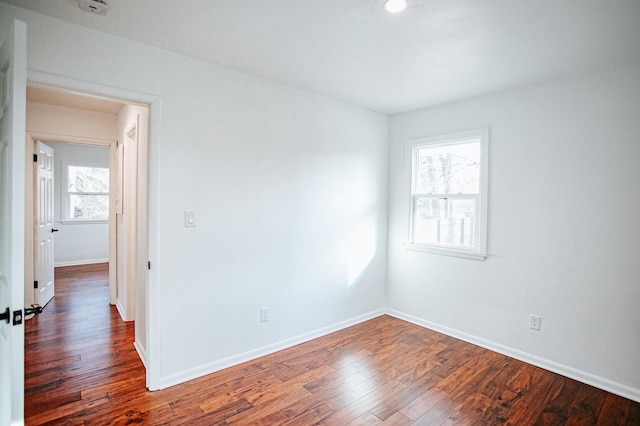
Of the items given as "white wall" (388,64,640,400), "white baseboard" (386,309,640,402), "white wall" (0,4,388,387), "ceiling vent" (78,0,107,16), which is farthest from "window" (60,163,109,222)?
"white wall" (388,64,640,400)

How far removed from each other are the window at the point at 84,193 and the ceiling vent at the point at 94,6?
20.2 feet

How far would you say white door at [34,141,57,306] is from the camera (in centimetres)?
403

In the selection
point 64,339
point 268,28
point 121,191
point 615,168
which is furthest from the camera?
point 121,191

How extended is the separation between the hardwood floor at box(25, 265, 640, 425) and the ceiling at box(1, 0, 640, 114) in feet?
8.14

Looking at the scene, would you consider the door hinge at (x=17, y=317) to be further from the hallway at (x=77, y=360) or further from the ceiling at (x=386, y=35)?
the ceiling at (x=386, y=35)

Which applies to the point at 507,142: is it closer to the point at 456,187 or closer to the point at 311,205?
the point at 456,187

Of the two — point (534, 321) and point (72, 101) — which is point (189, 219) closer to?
point (72, 101)

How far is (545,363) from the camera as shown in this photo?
286 cm

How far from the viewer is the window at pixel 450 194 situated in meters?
3.30

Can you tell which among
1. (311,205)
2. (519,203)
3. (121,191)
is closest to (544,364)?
(519,203)

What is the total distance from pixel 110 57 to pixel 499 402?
3587mm

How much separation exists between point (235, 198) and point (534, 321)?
9.38ft

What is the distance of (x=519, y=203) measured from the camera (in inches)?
119

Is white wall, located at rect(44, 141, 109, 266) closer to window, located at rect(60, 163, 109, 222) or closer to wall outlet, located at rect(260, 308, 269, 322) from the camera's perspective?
window, located at rect(60, 163, 109, 222)
